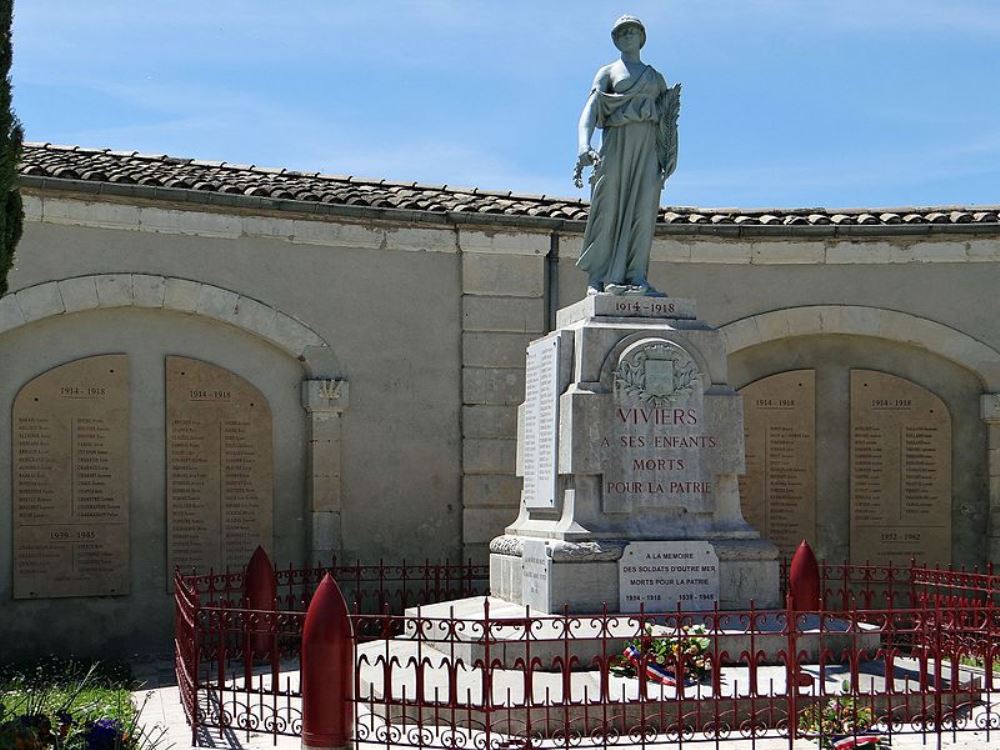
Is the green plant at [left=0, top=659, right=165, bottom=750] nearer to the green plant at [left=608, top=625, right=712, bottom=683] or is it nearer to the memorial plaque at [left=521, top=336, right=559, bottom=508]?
the green plant at [left=608, top=625, right=712, bottom=683]

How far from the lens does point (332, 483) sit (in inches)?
470

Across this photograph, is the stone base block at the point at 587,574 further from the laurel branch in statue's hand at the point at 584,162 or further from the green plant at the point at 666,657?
the laurel branch in statue's hand at the point at 584,162

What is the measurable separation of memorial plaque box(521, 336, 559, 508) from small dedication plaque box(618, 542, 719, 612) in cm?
71

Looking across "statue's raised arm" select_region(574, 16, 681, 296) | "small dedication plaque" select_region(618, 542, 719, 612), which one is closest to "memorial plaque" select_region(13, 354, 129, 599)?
"statue's raised arm" select_region(574, 16, 681, 296)

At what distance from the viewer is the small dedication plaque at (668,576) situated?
856 cm

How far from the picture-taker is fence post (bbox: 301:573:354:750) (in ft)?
22.1

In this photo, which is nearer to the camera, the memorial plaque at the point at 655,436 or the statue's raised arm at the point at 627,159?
the memorial plaque at the point at 655,436

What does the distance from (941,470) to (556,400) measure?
547cm

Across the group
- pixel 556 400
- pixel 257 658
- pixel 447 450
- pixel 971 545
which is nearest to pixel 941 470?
pixel 971 545

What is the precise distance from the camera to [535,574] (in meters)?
8.73

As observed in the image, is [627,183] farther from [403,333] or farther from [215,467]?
[215,467]

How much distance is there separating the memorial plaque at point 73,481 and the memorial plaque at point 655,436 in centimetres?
455

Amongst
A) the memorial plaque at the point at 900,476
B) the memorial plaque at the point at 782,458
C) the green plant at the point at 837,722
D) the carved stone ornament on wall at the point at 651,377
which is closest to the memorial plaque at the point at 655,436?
the carved stone ornament on wall at the point at 651,377

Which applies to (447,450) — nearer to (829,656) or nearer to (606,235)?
(606,235)
